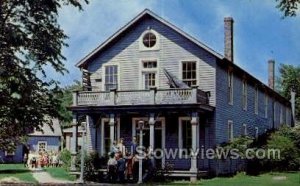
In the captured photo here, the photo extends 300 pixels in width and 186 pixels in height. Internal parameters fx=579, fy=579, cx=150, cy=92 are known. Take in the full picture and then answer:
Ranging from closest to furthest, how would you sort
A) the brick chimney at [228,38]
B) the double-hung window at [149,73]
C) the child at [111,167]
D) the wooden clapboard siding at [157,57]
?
the child at [111,167] → the wooden clapboard siding at [157,57] → the double-hung window at [149,73] → the brick chimney at [228,38]

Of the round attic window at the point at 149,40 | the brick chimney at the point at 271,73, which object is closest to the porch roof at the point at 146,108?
the round attic window at the point at 149,40

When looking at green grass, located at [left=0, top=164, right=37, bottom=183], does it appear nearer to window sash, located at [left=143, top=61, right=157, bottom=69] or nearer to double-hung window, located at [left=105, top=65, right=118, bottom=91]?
double-hung window, located at [left=105, top=65, right=118, bottom=91]

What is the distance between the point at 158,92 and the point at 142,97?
97cm

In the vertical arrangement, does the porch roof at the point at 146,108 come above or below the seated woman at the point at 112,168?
above

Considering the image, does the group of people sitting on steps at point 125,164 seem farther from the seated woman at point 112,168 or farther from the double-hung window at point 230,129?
the double-hung window at point 230,129

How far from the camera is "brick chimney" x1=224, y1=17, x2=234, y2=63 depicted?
3816 centimetres

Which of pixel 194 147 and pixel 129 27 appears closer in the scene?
pixel 194 147

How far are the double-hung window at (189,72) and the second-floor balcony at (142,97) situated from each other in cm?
138

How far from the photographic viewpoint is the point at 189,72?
33.2 m

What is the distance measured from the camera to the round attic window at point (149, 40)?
34031 mm

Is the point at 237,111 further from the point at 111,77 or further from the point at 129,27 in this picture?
the point at 129,27

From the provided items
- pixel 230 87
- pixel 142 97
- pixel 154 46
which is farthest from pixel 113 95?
pixel 230 87

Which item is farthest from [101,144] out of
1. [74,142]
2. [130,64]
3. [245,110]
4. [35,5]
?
[35,5]

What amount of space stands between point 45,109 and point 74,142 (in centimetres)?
1044
